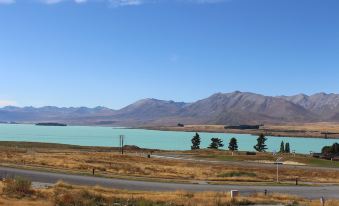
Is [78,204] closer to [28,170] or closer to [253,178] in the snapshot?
[28,170]

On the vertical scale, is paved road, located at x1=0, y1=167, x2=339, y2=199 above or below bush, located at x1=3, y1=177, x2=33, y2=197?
below

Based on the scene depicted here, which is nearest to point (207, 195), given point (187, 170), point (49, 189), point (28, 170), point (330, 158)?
point (49, 189)

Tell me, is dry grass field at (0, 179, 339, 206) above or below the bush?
below

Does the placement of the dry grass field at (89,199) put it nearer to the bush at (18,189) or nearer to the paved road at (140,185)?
the bush at (18,189)

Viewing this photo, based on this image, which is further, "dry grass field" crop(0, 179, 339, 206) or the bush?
the bush

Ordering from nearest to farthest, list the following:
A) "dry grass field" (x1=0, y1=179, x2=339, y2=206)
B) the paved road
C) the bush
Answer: "dry grass field" (x1=0, y1=179, x2=339, y2=206)
the bush
the paved road

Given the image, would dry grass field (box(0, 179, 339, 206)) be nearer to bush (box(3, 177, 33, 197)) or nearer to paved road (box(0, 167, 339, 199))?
bush (box(3, 177, 33, 197))

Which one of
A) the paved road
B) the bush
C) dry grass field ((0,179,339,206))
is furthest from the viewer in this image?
the paved road

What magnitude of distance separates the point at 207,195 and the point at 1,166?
27.0 metres

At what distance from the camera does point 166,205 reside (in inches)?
1177

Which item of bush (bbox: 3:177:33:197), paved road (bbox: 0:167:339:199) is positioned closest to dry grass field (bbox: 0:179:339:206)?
bush (bbox: 3:177:33:197)

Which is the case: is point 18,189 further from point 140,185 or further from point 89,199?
point 140,185

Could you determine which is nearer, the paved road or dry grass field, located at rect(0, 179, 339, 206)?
dry grass field, located at rect(0, 179, 339, 206)

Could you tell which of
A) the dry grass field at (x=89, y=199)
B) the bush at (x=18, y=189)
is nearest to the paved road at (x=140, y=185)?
the dry grass field at (x=89, y=199)
